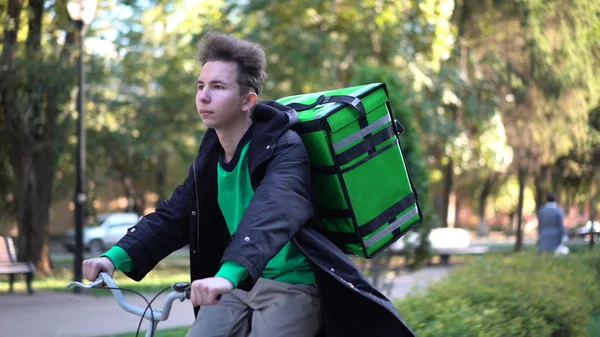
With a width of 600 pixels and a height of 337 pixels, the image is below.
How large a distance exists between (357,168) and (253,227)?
24.6 inches

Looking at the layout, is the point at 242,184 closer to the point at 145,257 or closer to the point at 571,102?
the point at 145,257

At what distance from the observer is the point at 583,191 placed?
96.7 feet

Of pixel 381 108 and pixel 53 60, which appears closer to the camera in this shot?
pixel 381 108

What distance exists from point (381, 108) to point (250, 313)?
943mm

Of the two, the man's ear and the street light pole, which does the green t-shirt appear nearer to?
the man's ear

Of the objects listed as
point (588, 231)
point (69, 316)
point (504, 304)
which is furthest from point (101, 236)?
point (504, 304)

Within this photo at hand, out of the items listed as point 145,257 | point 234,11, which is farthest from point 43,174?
point 145,257

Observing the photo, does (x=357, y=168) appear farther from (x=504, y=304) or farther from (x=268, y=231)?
(x=504, y=304)

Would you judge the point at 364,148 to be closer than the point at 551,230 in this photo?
Yes

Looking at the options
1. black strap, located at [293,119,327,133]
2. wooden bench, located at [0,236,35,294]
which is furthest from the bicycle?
wooden bench, located at [0,236,35,294]

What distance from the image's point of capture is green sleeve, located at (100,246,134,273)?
3.33 m

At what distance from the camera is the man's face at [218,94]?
3.20 metres

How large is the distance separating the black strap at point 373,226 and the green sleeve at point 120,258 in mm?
751

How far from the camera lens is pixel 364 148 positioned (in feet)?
11.1
